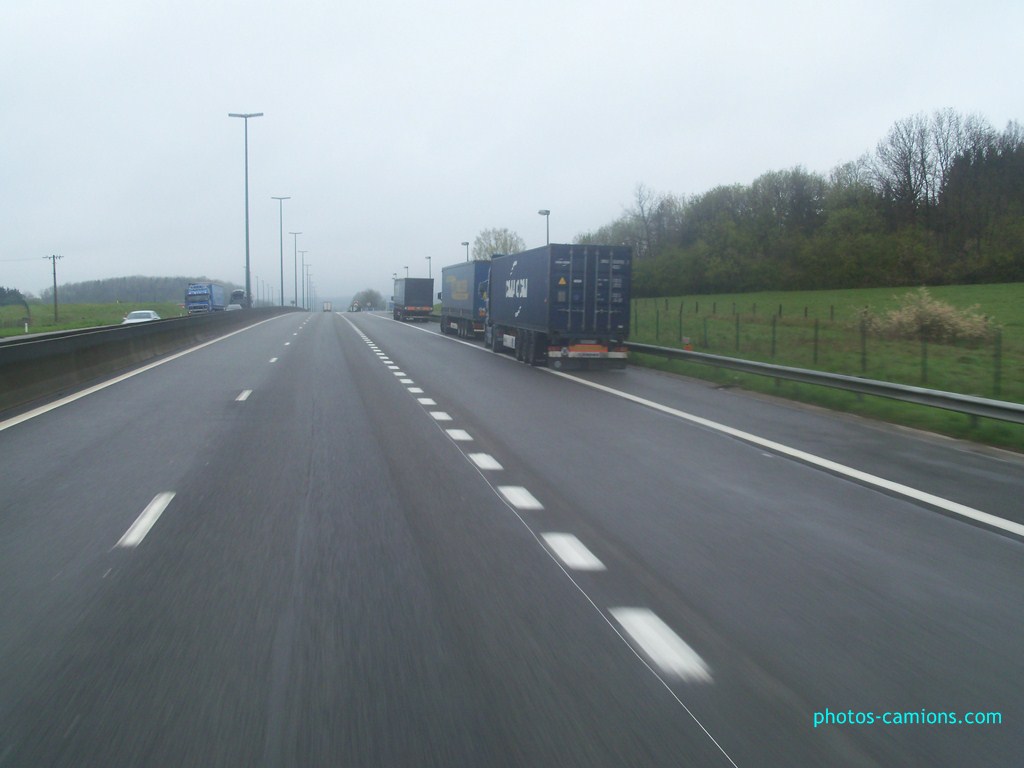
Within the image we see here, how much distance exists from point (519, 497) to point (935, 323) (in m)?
27.0

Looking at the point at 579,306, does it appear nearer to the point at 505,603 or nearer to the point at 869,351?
the point at 869,351

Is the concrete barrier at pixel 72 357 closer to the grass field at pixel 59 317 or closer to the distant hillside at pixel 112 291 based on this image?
the grass field at pixel 59 317

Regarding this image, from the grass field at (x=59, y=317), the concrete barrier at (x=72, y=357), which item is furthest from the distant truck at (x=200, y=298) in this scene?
the concrete barrier at (x=72, y=357)

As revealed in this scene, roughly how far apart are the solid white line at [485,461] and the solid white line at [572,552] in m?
3.20

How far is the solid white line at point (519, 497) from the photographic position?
27.9 feet

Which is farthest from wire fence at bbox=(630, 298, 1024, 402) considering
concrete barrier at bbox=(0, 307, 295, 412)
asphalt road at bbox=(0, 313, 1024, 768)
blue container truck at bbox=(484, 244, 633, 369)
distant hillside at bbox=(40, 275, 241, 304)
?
distant hillside at bbox=(40, 275, 241, 304)

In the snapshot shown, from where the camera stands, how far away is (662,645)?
16.4ft

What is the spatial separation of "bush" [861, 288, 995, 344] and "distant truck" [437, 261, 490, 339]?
15019 mm

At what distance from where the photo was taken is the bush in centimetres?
3125

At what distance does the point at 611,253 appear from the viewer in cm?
2669

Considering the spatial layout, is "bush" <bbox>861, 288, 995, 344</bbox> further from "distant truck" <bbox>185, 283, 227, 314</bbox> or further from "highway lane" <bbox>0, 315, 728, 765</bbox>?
"distant truck" <bbox>185, 283, 227, 314</bbox>

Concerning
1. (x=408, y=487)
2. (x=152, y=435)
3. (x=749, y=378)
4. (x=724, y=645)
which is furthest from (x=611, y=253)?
(x=724, y=645)

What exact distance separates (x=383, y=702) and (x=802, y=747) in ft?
5.67

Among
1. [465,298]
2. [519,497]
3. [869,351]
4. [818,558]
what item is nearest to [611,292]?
[869,351]
